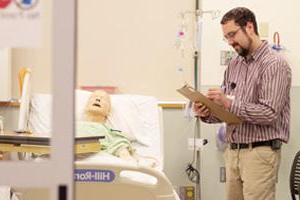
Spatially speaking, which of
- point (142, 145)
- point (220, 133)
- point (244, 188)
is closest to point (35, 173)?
point (244, 188)

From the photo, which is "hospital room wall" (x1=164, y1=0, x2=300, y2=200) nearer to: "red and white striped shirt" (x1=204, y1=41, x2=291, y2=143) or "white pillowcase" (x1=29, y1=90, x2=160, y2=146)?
→ "white pillowcase" (x1=29, y1=90, x2=160, y2=146)

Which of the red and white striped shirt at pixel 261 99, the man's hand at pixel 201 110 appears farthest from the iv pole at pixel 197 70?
the red and white striped shirt at pixel 261 99

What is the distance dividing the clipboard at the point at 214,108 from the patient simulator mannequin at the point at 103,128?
0.64 m

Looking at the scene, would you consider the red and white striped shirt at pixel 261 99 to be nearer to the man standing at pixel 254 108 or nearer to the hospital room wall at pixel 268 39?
the man standing at pixel 254 108

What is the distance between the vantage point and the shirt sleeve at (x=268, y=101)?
8.35ft

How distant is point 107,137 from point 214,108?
91 cm

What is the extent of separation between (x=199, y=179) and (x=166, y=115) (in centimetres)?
58

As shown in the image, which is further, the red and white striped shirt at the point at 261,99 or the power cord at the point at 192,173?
the power cord at the point at 192,173

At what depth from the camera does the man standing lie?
2.57m

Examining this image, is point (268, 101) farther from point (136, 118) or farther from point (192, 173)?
point (192, 173)

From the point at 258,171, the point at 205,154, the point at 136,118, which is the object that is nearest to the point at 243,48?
the point at 258,171

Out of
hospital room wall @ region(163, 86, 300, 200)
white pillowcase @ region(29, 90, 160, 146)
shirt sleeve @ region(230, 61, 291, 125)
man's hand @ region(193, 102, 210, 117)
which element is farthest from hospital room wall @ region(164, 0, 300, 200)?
shirt sleeve @ region(230, 61, 291, 125)

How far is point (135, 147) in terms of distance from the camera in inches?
134

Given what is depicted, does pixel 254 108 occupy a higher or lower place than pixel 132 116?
higher
